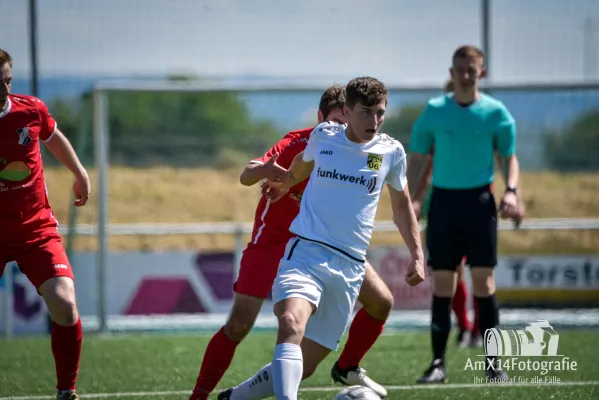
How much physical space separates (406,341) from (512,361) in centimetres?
279

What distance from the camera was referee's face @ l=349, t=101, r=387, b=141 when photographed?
5562 millimetres

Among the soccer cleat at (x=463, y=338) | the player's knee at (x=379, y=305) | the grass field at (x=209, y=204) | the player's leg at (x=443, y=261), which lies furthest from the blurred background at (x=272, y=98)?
the player's knee at (x=379, y=305)

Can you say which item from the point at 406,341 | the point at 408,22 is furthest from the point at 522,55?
the point at 406,341

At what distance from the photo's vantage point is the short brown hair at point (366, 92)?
553 cm

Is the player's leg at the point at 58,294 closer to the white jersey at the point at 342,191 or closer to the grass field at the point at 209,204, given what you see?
the white jersey at the point at 342,191

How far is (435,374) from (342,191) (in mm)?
2342

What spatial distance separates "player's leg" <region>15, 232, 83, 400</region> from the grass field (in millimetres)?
6254

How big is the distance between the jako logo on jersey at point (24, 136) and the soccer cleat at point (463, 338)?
510 centimetres

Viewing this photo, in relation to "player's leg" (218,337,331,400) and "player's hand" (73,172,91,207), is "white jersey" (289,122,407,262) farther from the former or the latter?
"player's hand" (73,172,91,207)

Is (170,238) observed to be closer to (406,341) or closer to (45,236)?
(406,341)

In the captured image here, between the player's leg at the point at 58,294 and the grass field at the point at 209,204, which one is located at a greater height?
the player's leg at the point at 58,294

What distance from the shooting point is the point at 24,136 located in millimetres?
6254

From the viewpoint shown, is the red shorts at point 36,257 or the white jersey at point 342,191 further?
the red shorts at point 36,257

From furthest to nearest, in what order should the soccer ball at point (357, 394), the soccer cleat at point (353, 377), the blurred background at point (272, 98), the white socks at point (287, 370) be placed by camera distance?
the blurred background at point (272, 98) < the soccer cleat at point (353, 377) < the soccer ball at point (357, 394) < the white socks at point (287, 370)
